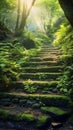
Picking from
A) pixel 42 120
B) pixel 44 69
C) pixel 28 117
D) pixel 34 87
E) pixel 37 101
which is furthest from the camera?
pixel 44 69

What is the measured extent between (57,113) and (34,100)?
134 centimetres

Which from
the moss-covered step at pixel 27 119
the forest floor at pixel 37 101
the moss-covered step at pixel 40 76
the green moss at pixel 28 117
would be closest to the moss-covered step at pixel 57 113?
the forest floor at pixel 37 101

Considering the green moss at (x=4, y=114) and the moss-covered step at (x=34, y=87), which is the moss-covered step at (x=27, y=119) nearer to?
the green moss at (x=4, y=114)

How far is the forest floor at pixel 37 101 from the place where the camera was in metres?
7.21

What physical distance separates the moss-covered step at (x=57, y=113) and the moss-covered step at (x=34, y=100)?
1.28ft

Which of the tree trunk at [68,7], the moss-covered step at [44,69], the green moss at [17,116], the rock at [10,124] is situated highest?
the tree trunk at [68,7]

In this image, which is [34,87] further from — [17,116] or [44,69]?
[17,116]

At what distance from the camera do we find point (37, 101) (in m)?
8.43

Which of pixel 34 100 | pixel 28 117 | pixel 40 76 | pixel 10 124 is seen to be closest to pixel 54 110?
pixel 28 117

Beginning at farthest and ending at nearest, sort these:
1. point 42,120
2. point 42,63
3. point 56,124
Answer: point 42,63
point 42,120
point 56,124

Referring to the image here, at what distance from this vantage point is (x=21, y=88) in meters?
9.63

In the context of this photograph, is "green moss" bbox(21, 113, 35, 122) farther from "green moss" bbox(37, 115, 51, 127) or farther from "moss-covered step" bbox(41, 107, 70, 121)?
"moss-covered step" bbox(41, 107, 70, 121)

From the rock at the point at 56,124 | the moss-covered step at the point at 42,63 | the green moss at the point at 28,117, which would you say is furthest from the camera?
the moss-covered step at the point at 42,63

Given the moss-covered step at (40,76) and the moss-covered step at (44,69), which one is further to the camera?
the moss-covered step at (44,69)
